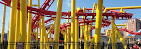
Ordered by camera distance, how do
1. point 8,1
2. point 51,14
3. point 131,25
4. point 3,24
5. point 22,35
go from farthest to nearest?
point 131,25 → point 3,24 → point 51,14 → point 8,1 → point 22,35

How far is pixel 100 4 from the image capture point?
292 inches

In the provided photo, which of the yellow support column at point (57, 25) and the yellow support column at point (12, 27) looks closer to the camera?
the yellow support column at point (12, 27)

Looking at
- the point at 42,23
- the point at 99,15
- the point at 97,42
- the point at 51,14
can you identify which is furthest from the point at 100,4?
the point at 42,23

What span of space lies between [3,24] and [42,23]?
4.92 meters

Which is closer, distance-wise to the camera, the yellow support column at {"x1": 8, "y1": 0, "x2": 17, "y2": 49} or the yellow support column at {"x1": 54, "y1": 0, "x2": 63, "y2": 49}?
the yellow support column at {"x1": 8, "y1": 0, "x2": 17, "y2": 49}

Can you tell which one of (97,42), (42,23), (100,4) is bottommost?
(97,42)

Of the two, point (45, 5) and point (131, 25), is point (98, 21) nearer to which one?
point (45, 5)

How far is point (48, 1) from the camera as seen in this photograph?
12.3 meters

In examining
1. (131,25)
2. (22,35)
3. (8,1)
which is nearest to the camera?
(22,35)

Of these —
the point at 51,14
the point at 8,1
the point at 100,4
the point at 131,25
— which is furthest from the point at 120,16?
the point at 131,25

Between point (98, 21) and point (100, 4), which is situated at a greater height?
point (100, 4)

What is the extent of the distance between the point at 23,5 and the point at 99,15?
3058mm

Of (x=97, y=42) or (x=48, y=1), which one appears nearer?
(x=97, y=42)

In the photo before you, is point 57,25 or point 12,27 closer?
point 12,27
